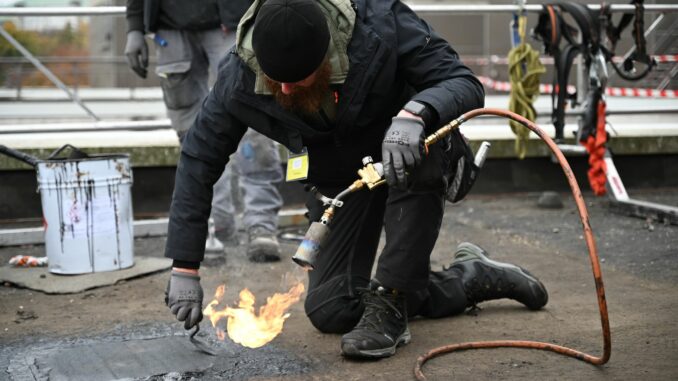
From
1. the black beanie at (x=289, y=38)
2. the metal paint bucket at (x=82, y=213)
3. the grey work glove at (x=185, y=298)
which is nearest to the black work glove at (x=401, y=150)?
the black beanie at (x=289, y=38)

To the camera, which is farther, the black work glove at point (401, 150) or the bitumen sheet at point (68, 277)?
the bitumen sheet at point (68, 277)

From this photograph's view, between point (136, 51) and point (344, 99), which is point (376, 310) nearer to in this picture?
point (344, 99)

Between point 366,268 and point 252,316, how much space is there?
20.4 inches

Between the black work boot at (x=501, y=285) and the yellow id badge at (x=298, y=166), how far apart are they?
0.96m

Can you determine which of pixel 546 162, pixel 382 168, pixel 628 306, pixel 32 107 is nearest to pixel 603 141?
pixel 546 162

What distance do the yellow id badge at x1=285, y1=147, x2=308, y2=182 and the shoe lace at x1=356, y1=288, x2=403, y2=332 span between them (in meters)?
0.58

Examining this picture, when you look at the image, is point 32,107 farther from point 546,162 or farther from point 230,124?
point 230,124

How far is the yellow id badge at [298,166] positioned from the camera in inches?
118

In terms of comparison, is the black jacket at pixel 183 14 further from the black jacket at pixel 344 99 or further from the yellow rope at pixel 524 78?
the yellow rope at pixel 524 78

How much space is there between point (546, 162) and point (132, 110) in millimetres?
5331

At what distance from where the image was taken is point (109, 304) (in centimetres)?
396

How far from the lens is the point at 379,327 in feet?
10.3

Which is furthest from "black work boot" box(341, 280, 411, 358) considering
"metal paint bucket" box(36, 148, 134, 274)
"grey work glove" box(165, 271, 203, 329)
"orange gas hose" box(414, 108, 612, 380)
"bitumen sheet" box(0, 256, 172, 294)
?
"metal paint bucket" box(36, 148, 134, 274)

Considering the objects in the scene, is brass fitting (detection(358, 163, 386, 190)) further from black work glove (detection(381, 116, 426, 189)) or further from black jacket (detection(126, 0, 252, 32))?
black jacket (detection(126, 0, 252, 32))
